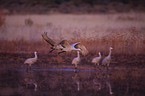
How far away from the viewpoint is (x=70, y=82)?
27.5 ft

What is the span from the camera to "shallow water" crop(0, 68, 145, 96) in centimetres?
732

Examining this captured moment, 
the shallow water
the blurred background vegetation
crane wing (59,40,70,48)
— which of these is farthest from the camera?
the blurred background vegetation

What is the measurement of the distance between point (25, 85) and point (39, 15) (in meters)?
20.0

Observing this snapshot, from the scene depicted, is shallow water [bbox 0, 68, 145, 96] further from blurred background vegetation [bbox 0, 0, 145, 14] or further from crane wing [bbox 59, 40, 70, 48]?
blurred background vegetation [bbox 0, 0, 145, 14]

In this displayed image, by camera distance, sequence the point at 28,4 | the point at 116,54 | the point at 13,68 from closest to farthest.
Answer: the point at 13,68, the point at 116,54, the point at 28,4

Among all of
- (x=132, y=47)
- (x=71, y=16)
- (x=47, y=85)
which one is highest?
(x=71, y=16)

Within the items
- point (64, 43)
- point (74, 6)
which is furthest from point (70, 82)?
point (74, 6)

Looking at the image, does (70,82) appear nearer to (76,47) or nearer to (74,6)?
(76,47)

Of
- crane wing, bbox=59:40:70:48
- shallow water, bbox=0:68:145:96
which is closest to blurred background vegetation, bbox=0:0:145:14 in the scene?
crane wing, bbox=59:40:70:48

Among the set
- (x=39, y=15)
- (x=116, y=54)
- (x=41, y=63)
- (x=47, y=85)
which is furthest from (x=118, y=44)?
(x=39, y=15)

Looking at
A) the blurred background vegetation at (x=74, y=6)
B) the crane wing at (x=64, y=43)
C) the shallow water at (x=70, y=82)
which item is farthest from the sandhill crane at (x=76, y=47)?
the blurred background vegetation at (x=74, y=6)

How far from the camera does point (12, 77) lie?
9039 millimetres

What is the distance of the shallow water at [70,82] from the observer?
24.0 ft

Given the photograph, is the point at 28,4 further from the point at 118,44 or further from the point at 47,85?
the point at 47,85
